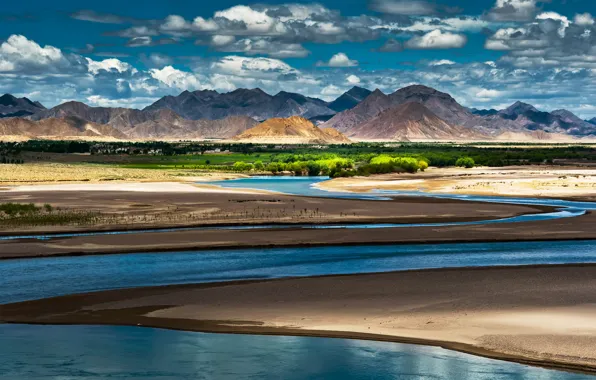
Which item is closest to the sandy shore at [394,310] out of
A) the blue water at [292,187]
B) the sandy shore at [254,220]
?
the sandy shore at [254,220]

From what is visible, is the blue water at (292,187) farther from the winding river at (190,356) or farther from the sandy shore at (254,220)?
the winding river at (190,356)

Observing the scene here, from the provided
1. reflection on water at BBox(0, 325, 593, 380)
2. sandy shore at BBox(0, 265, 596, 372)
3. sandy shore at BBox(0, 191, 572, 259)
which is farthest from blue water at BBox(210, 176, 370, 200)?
reflection on water at BBox(0, 325, 593, 380)

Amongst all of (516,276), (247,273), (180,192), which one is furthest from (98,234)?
(180,192)

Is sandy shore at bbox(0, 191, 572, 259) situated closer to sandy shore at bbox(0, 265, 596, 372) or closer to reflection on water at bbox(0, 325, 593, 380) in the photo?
sandy shore at bbox(0, 265, 596, 372)

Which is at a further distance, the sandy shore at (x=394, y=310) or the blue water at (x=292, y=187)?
the blue water at (x=292, y=187)

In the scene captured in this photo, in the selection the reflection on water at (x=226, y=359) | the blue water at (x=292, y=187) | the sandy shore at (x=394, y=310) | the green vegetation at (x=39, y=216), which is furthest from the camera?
the blue water at (x=292, y=187)
